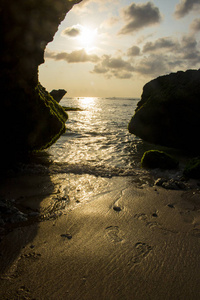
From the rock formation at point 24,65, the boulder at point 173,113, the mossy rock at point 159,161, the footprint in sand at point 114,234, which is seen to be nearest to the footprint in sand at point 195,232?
the footprint in sand at point 114,234

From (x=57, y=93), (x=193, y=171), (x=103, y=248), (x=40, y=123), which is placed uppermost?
(x=57, y=93)

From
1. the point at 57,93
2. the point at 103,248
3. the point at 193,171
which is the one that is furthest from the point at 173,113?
the point at 57,93

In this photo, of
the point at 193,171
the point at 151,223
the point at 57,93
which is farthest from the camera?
the point at 57,93

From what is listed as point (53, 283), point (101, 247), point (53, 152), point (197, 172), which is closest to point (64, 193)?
point (101, 247)

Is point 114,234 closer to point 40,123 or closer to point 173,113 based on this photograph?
point 40,123

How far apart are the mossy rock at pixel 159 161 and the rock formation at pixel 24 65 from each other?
3700 millimetres

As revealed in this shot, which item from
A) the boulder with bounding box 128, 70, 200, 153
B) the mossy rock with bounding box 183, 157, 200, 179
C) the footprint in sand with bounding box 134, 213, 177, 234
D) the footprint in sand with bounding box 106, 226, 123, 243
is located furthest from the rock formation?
the boulder with bounding box 128, 70, 200, 153

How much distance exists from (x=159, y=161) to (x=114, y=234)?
4514 millimetres

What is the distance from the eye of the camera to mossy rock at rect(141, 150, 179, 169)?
719cm

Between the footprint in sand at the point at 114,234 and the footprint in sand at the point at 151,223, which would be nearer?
the footprint in sand at the point at 114,234

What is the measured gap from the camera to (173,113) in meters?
9.25

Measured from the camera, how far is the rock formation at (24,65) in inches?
184

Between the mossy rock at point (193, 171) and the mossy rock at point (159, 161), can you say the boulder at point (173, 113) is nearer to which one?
the mossy rock at point (159, 161)

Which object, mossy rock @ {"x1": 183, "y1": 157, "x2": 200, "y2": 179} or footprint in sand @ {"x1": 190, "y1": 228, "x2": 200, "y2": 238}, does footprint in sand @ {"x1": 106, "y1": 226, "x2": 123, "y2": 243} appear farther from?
mossy rock @ {"x1": 183, "y1": 157, "x2": 200, "y2": 179}
